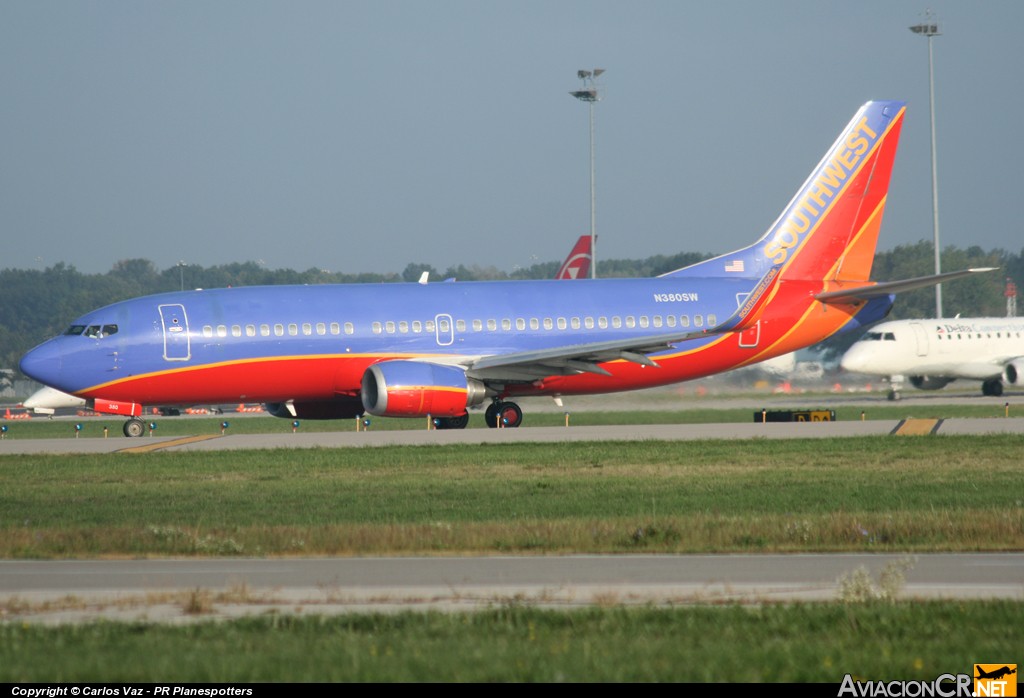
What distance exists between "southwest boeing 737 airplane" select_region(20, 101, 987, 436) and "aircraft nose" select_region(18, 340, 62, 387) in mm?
35

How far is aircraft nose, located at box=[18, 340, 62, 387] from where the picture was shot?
32875 millimetres

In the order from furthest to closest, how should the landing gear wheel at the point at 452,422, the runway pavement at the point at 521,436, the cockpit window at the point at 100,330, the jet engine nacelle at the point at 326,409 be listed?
the landing gear wheel at the point at 452,422, the jet engine nacelle at the point at 326,409, the cockpit window at the point at 100,330, the runway pavement at the point at 521,436

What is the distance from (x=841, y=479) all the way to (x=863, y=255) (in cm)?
1781

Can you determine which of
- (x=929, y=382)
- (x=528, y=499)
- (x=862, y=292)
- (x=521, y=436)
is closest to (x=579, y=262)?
(x=929, y=382)

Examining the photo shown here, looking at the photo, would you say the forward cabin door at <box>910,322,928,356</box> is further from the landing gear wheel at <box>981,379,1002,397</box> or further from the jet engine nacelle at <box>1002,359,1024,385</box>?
the landing gear wheel at <box>981,379,1002,397</box>

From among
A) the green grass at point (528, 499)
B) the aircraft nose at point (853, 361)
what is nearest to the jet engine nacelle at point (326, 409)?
the green grass at point (528, 499)

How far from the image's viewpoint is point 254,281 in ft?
420

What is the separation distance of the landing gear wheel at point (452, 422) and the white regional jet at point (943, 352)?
23284 mm

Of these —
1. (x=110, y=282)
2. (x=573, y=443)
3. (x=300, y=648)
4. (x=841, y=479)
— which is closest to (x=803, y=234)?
(x=573, y=443)

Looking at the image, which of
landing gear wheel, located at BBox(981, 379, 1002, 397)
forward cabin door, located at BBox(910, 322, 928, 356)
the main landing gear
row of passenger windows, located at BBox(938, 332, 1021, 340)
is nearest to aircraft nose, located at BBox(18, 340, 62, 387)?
the main landing gear

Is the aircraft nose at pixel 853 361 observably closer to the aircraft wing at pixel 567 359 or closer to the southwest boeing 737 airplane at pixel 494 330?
the southwest boeing 737 airplane at pixel 494 330

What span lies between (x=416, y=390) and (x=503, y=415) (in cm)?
347

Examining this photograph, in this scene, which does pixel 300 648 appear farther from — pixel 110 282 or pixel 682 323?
pixel 110 282

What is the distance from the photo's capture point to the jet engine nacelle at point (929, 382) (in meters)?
57.2
